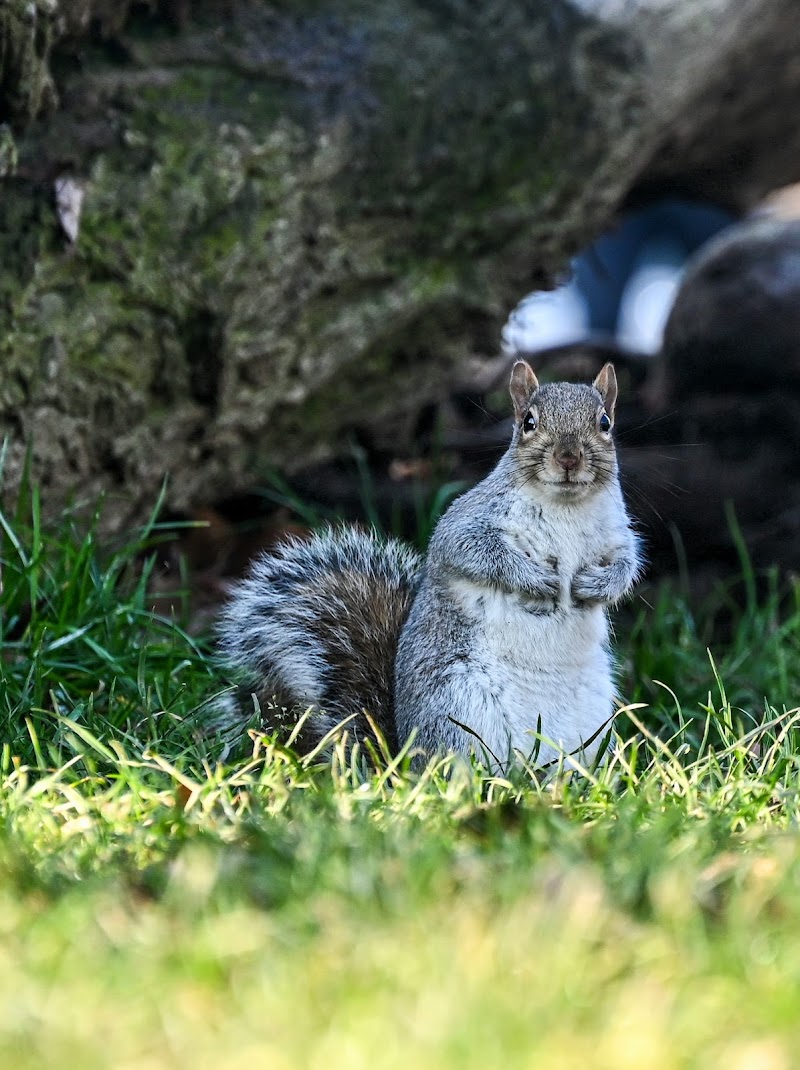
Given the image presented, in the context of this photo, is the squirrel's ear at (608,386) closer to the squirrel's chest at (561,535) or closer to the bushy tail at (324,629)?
the squirrel's chest at (561,535)

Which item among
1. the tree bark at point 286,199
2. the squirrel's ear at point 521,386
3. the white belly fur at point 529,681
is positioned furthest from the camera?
the tree bark at point 286,199

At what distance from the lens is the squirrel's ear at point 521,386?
277 centimetres

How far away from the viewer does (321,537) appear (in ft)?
10.1

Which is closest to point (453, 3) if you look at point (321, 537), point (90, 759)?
point (321, 537)

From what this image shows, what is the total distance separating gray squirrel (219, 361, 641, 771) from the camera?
8.34 ft

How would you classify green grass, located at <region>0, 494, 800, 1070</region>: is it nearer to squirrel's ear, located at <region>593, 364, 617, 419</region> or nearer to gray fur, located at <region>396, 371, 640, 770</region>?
gray fur, located at <region>396, 371, 640, 770</region>

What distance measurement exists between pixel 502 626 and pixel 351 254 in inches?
68.6

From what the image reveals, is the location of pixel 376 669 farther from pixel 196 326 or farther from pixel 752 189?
pixel 752 189

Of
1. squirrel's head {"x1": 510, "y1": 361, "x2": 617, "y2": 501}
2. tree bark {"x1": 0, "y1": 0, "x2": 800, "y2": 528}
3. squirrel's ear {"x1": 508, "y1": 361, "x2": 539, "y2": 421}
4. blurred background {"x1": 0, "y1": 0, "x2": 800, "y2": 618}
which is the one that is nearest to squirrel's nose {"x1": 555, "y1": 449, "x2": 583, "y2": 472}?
squirrel's head {"x1": 510, "y1": 361, "x2": 617, "y2": 501}

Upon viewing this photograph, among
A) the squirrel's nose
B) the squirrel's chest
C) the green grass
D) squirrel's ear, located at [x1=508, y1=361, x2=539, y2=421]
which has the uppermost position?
squirrel's ear, located at [x1=508, y1=361, x2=539, y2=421]

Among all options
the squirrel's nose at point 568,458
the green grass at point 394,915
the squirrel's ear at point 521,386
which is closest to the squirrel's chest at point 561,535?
the squirrel's nose at point 568,458

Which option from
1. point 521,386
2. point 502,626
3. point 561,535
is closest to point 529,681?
point 502,626

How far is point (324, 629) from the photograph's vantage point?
2836 mm

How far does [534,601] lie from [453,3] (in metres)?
2.35
